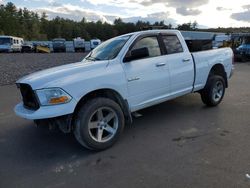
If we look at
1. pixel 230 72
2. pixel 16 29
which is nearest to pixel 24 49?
pixel 230 72

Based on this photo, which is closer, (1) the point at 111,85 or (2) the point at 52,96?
(2) the point at 52,96

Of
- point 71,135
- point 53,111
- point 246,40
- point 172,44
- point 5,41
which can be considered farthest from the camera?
point 5,41

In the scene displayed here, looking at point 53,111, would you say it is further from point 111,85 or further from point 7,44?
point 7,44

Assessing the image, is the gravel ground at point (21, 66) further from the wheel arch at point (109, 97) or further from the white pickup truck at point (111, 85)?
the wheel arch at point (109, 97)

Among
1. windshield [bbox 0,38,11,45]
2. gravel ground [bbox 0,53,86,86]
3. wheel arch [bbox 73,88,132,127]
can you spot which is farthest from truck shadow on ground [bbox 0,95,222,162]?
windshield [bbox 0,38,11,45]

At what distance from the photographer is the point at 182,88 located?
548cm

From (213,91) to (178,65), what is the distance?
4.93 feet

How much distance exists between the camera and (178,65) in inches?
207

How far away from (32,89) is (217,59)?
4488mm

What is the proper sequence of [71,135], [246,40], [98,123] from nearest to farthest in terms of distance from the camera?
[98,123] < [71,135] < [246,40]

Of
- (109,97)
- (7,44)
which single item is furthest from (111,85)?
(7,44)

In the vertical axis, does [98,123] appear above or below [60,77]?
below

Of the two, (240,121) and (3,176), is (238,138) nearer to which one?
(240,121)

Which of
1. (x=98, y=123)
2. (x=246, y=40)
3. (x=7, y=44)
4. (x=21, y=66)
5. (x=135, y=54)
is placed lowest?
(x=98, y=123)
